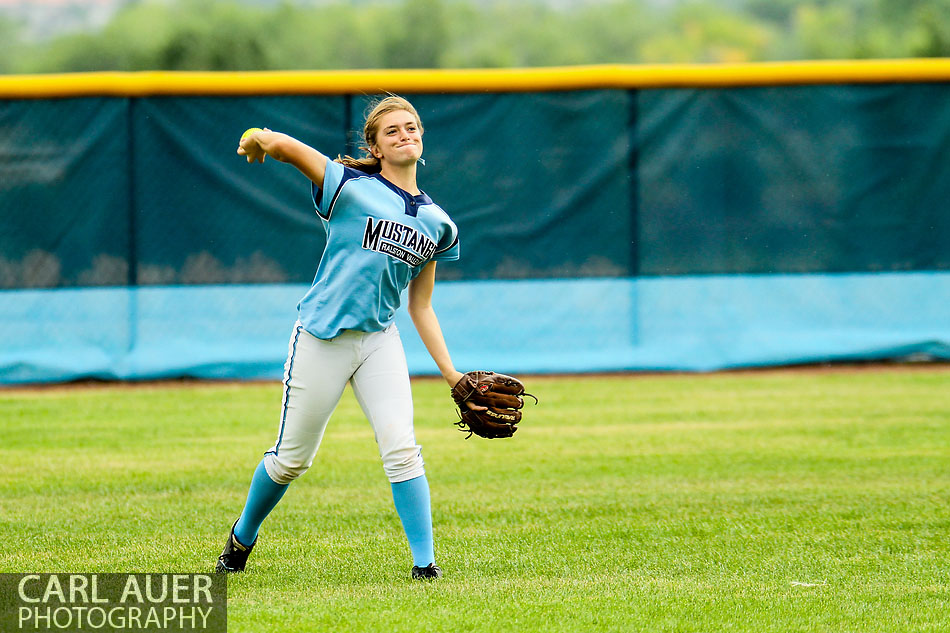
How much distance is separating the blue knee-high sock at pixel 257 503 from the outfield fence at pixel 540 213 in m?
5.83

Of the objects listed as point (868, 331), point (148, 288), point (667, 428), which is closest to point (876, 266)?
point (868, 331)

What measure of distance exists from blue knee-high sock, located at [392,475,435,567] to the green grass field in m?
0.12

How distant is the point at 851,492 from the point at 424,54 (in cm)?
8147

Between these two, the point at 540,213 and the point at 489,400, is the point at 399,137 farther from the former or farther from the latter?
the point at 540,213

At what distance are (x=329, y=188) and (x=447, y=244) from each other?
54 cm

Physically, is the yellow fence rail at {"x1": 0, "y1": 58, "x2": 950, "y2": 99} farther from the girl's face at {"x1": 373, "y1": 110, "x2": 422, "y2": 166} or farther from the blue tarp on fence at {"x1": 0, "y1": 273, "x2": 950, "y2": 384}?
the girl's face at {"x1": 373, "y1": 110, "x2": 422, "y2": 166}

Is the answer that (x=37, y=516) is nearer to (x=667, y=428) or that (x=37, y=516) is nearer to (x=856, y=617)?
(x=856, y=617)

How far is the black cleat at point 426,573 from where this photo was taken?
14.3ft

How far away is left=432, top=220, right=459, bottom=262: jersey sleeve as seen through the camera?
451 cm

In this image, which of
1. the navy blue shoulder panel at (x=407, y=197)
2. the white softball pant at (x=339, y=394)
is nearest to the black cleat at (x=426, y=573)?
the white softball pant at (x=339, y=394)

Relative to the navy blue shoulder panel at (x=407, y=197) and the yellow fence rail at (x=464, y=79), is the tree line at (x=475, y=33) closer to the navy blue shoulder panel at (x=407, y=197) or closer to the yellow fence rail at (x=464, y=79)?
the yellow fence rail at (x=464, y=79)

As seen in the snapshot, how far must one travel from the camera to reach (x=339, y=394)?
14.4 ft

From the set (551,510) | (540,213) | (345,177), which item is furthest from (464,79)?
(345,177)

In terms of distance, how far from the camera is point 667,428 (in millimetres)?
7934
